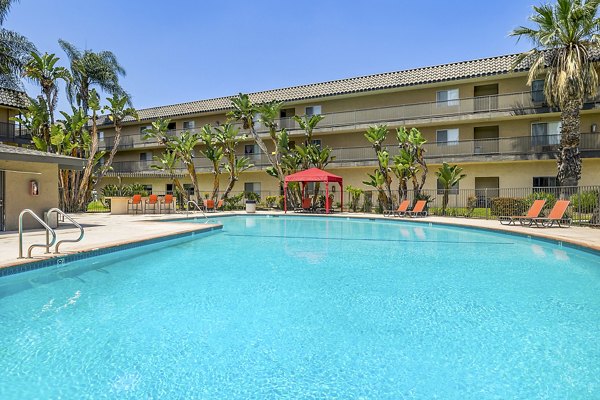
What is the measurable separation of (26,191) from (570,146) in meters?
24.4

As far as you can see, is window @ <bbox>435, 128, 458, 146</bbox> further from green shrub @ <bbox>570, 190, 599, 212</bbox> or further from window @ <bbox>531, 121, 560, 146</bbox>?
green shrub @ <bbox>570, 190, 599, 212</bbox>

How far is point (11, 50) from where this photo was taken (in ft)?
78.0

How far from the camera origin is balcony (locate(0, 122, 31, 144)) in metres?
29.8

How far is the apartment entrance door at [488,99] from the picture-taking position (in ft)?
80.7

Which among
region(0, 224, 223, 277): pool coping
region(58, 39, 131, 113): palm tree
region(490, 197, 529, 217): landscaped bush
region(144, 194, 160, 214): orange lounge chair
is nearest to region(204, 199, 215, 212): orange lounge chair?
region(144, 194, 160, 214): orange lounge chair

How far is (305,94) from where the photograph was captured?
3234 centimetres

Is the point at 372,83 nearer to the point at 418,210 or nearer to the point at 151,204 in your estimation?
the point at 418,210

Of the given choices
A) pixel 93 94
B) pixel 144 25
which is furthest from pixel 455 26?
pixel 93 94

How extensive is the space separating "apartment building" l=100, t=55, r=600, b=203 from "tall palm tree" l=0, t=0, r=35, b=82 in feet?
39.7

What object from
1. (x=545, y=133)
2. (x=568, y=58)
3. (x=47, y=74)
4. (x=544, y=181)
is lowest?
(x=544, y=181)

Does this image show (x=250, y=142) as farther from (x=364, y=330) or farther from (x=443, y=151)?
(x=364, y=330)

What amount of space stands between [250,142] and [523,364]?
32.3 metres

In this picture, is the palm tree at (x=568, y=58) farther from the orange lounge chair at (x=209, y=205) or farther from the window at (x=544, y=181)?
the orange lounge chair at (x=209, y=205)

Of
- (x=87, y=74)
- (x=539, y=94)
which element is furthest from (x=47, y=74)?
(x=539, y=94)
